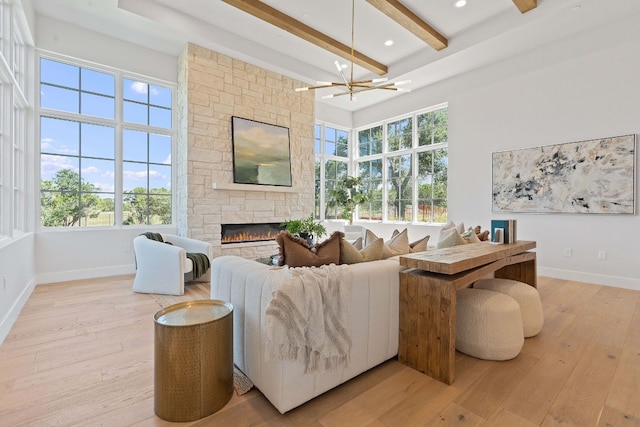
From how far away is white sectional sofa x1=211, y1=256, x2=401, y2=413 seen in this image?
1.60 m

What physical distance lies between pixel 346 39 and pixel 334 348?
5021mm

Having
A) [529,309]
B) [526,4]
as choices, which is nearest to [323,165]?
[526,4]

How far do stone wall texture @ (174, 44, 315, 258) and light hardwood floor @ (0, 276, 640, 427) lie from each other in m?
2.47

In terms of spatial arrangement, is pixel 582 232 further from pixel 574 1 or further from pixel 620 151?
pixel 574 1

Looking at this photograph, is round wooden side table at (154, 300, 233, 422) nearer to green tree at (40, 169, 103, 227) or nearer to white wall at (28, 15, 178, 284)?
white wall at (28, 15, 178, 284)

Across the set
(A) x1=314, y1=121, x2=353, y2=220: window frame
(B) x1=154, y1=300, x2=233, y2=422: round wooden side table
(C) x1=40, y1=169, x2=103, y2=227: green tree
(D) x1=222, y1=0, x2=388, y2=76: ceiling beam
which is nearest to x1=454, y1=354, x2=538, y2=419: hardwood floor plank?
(B) x1=154, y1=300, x2=233, y2=422: round wooden side table

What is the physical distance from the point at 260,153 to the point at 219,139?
0.80m

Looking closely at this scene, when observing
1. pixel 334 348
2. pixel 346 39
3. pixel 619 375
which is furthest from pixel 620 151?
pixel 334 348

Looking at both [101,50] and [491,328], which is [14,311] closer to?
[101,50]

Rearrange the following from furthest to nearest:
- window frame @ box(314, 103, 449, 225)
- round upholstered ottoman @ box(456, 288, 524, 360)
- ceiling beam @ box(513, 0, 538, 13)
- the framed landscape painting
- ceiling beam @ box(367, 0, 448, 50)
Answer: window frame @ box(314, 103, 449, 225)
the framed landscape painting
ceiling beam @ box(367, 0, 448, 50)
ceiling beam @ box(513, 0, 538, 13)
round upholstered ottoman @ box(456, 288, 524, 360)

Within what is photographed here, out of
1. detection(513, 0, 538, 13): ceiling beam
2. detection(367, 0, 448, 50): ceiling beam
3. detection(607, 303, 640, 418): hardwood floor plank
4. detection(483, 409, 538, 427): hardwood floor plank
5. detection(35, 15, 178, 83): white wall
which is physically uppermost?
detection(367, 0, 448, 50): ceiling beam

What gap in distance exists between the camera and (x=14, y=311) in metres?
2.87

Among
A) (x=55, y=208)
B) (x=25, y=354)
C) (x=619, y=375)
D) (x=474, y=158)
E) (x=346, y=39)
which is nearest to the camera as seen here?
(x=619, y=375)

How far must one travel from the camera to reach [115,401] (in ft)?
5.56
